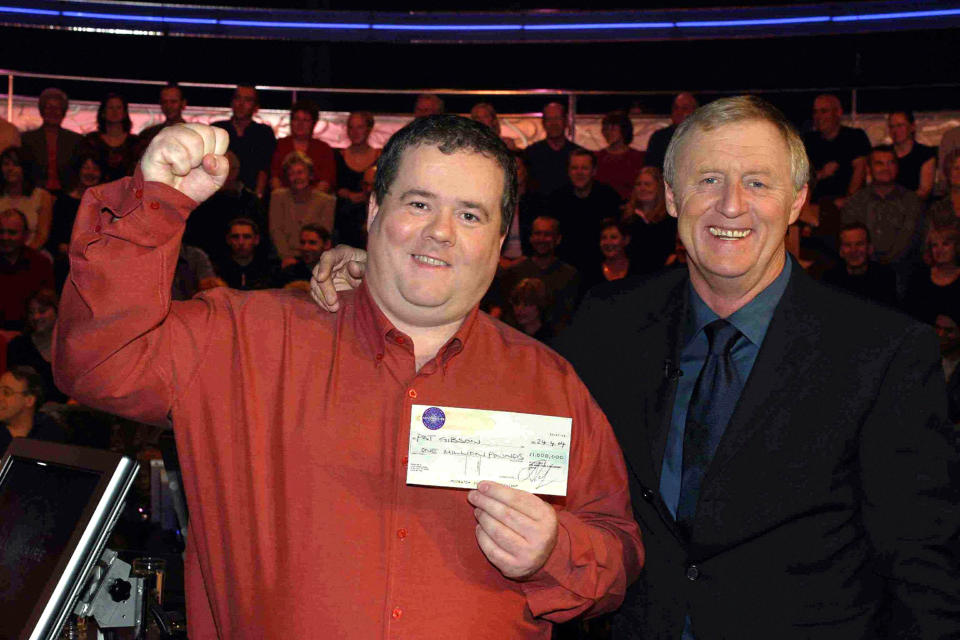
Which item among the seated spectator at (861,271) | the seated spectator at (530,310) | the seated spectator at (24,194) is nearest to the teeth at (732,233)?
the seated spectator at (530,310)

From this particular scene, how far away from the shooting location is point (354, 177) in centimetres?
837

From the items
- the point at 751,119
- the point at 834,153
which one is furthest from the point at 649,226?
the point at 751,119

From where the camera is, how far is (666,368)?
2486 mm

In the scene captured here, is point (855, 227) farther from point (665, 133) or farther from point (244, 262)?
point (244, 262)

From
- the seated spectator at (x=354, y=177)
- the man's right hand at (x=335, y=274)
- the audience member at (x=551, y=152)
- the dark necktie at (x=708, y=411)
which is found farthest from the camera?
the audience member at (x=551, y=152)

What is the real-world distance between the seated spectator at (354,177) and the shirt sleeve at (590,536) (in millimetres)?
5706

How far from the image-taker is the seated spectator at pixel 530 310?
6.88 meters

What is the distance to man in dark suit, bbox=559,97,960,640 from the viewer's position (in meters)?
2.24

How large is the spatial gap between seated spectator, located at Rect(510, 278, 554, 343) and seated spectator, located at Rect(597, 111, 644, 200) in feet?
5.56

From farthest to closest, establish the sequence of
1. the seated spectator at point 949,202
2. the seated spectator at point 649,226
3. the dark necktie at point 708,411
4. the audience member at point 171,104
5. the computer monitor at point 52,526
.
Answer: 1. the audience member at point 171,104
2. the seated spectator at point 649,226
3. the seated spectator at point 949,202
4. the dark necktie at point 708,411
5. the computer monitor at point 52,526

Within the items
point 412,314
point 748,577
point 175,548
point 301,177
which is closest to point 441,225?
point 412,314

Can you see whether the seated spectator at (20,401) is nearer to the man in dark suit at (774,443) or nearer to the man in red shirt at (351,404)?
the man in red shirt at (351,404)

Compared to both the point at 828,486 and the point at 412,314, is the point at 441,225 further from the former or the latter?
the point at 828,486

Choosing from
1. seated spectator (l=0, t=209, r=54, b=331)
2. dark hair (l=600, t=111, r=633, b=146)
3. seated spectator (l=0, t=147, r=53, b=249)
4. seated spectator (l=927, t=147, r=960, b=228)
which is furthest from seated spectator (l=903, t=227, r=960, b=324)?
seated spectator (l=0, t=147, r=53, b=249)
